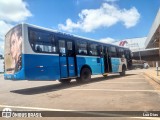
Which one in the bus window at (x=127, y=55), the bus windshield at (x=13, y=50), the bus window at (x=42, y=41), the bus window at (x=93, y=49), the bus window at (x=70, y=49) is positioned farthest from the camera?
the bus window at (x=127, y=55)

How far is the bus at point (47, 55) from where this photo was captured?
10.7 m

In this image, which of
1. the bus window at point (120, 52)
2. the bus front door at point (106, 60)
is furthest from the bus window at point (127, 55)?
the bus front door at point (106, 60)

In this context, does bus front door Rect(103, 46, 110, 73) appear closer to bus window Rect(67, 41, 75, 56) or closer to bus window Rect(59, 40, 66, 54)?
bus window Rect(67, 41, 75, 56)

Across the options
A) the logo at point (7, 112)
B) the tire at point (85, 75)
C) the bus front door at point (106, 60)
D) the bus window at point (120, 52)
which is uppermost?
the bus window at point (120, 52)

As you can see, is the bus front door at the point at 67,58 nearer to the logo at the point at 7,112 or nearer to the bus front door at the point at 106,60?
the bus front door at the point at 106,60

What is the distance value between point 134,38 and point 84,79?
89598 millimetres

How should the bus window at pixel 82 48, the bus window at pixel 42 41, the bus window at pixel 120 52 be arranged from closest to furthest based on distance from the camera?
the bus window at pixel 42 41, the bus window at pixel 82 48, the bus window at pixel 120 52

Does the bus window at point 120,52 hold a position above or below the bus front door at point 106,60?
above

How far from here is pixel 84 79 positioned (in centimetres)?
1524

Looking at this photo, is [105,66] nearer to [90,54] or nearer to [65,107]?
[90,54]

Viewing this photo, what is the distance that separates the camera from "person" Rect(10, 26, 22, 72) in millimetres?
10750

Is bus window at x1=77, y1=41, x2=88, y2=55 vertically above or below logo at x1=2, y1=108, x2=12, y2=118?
above

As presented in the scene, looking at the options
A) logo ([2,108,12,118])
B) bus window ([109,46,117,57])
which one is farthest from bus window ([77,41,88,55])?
logo ([2,108,12,118])

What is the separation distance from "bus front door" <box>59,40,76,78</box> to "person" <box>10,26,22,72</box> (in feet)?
8.94
